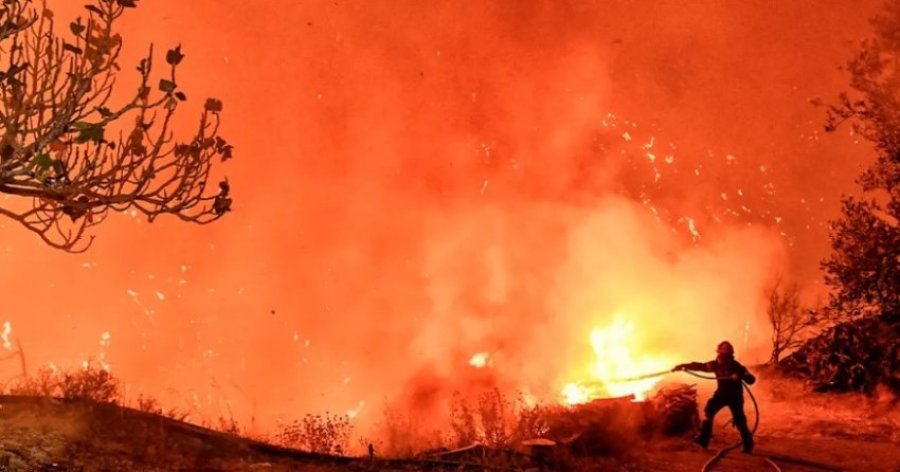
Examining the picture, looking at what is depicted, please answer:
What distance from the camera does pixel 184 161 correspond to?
6359mm

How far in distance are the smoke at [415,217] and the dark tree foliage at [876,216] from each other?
769 cm

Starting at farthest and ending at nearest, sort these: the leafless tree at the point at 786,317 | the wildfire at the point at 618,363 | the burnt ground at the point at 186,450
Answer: the leafless tree at the point at 786,317
the wildfire at the point at 618,363
the burnt ground at the point at 186,450

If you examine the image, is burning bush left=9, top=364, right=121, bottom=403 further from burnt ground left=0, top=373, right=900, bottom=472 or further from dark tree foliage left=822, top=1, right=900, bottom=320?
dark tree foliage left=822, top=1, right=900, bottom=320

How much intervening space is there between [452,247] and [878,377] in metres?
14.5

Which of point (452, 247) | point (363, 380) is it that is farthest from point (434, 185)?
point (363, 380)

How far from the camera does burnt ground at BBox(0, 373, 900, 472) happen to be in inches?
257

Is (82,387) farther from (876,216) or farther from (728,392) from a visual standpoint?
(876,216)

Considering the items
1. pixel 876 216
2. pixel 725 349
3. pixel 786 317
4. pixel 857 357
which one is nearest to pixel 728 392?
pixel 725 349

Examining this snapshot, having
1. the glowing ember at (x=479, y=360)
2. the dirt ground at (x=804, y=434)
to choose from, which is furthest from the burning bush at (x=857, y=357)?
the glowing ember at (x=479, y=360)

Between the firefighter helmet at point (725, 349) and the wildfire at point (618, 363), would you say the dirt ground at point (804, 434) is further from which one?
the wildfire at point (618, 363)

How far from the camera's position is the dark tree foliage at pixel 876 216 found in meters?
13.1

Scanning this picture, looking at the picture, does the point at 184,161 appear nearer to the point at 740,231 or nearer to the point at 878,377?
the point at 878,377

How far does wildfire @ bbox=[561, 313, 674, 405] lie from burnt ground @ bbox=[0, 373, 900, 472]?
4.82 meters

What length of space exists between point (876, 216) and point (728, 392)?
6194 millimetres
